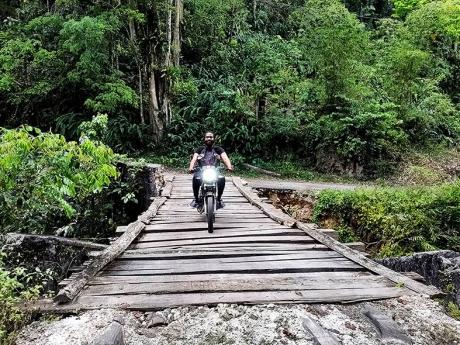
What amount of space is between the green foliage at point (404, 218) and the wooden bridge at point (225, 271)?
2.95 m

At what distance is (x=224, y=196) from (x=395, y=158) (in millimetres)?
9016

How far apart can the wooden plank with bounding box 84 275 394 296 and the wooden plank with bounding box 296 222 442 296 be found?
127mm

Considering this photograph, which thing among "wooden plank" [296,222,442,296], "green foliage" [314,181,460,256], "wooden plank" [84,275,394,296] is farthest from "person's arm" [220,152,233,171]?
"green foliage" [314,181,460,256]

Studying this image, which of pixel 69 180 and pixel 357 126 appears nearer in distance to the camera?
pixel 69 180

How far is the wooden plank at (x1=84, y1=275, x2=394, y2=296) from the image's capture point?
12.4 feet

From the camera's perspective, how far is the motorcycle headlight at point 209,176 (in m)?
6.79

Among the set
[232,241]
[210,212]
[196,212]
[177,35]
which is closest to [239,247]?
[232,241]

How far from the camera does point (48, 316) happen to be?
3.25 metres

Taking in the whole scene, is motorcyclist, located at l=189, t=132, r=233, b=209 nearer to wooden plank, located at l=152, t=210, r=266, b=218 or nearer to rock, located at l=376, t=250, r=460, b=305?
wooden plank, located at l=152, t=210, r=266, b=218

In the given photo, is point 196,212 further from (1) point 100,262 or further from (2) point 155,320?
(2) point 155,320

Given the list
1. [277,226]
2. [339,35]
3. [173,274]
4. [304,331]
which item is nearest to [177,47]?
[339,35]

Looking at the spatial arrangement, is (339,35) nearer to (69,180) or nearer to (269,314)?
(69,180)

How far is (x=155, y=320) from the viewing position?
3.19 metres

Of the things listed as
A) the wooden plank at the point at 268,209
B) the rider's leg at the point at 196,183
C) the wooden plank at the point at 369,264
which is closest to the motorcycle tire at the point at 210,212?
the rider's leg at the point at 196,183
